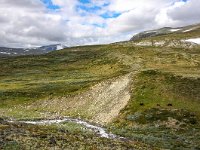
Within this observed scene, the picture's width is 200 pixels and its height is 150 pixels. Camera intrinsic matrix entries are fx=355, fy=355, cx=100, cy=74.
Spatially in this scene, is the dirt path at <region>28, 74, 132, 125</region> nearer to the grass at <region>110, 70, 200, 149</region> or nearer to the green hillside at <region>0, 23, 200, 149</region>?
the green hillside at <region>0, 23, 200, 149</region>

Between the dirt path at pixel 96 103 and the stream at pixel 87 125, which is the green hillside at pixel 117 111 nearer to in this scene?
the dirt path at pixel 96 103

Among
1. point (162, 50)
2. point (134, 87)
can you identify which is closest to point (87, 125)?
point (134, 87)

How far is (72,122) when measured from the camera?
220 feet

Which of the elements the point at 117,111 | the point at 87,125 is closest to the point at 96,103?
the point at 117,111

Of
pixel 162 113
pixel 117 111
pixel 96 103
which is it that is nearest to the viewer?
pixel 162 113

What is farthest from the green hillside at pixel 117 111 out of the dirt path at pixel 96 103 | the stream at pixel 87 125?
the stream at pixel 87 125

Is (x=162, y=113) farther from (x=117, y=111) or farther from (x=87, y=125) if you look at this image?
(x=87, y=125)

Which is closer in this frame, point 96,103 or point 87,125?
point 87,125

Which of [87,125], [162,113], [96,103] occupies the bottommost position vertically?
[87,125]

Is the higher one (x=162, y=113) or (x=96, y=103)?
(x=96, y=103)

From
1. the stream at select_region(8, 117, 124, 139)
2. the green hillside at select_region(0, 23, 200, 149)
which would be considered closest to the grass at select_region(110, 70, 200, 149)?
the green hillside at select_region(0, 23, 200, 149)

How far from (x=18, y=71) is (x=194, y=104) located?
123902 millimetres

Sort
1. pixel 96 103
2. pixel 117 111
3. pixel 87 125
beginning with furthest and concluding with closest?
pixel 96 103
pixel 117 111
pixel 87 125

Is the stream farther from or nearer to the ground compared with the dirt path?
nearer to the ground
